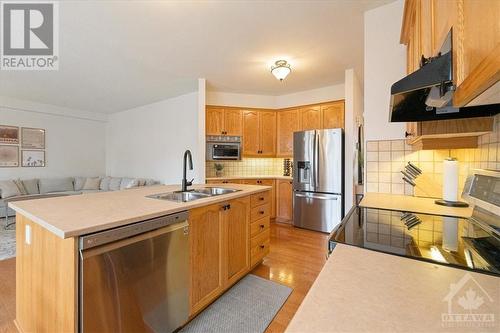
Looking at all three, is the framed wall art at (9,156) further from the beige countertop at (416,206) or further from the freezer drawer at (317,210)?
the beige countertop at (416,206)

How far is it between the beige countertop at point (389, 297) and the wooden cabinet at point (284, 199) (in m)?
3.51

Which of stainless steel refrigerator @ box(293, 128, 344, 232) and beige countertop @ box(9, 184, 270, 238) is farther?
stainless steel refrigerator @ box(293, 128, 344, 232)

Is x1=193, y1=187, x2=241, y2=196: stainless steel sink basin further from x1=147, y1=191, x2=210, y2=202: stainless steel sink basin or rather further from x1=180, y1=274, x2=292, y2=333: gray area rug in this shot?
x1=180, y1=274, x2=292, y2=333: gray area rug

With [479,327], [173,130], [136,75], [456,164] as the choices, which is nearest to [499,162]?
[456,164]

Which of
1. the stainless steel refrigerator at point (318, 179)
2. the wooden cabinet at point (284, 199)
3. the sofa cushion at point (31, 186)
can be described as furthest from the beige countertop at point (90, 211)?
the sofa cushion at point (31, 186)

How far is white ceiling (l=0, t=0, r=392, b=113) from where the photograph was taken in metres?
2.03

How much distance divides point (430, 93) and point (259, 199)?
1.72m

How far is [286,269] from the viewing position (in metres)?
2.40

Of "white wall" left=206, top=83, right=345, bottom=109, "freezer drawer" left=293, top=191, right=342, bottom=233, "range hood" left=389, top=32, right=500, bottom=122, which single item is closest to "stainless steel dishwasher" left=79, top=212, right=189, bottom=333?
"range hood" left=389, top=32, right=500, bottom=122

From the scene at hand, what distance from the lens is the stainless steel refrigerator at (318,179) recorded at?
3.46m

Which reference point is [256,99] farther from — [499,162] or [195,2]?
[499,162]

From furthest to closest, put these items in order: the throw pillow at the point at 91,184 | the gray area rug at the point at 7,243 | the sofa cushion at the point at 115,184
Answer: the throw pillow at the point at 91,184 < the sofa cushion at the point at 115,184 < the gray area rug at the point at 7,243

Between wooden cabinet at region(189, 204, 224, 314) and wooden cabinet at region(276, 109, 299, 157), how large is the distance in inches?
113

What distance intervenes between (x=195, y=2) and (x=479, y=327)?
2460mm
